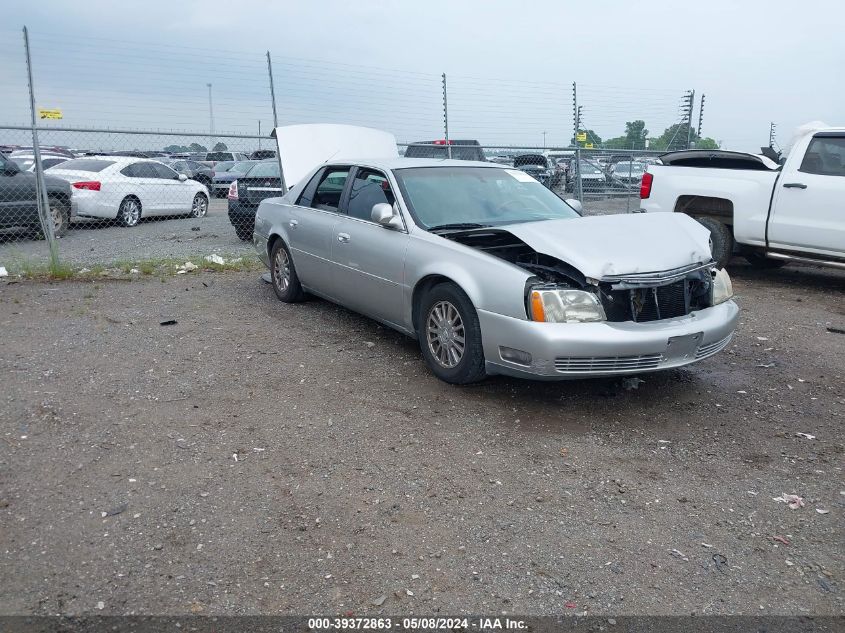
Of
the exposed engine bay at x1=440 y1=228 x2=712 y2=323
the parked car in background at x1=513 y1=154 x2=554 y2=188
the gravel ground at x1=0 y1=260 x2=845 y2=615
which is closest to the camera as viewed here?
the gravel ground at x1=0 y1=260 x2=845 y2=615

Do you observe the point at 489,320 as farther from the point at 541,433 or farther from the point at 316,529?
the point at 316,529

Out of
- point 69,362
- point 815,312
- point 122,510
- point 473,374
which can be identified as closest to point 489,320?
point 473,374

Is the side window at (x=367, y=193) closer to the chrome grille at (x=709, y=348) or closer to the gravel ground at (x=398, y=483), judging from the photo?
the gravel ground at (x=398, y=483)

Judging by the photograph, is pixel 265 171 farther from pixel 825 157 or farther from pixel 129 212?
pixel 825 157

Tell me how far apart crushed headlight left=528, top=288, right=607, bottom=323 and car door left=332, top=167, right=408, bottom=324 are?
4.32 ft

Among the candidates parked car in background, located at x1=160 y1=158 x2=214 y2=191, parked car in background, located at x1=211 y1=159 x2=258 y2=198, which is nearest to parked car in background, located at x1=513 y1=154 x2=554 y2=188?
parked car in background, located at x1=211 y1=159 x2=258 y2=198

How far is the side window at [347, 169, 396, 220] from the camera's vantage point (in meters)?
6.08

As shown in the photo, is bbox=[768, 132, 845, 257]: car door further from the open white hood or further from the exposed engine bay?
the open white hood

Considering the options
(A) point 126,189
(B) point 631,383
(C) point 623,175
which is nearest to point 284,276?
(B) point 631,383

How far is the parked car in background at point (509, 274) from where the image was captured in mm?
4520

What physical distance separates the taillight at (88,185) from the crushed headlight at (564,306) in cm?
1124

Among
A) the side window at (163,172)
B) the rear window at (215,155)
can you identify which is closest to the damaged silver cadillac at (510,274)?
the rear window at (215,155)

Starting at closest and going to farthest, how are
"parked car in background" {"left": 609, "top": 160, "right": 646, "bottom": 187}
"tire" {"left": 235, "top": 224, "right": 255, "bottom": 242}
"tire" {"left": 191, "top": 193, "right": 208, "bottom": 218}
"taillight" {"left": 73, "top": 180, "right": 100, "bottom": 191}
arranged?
"tire" {"left": 235, "top": 224, "right": 255, "bottom": 242}, "taillight" {"left": 73, "top": 180, "right": 100, "bottom": 191}, "parked car in background" {"left": 609, "top": 160, "right": 646, "bottom": 187}, "tire" {"left": 191, "top": 193, "right": 208, "bottom": 218}

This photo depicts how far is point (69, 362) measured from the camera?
5.73m
